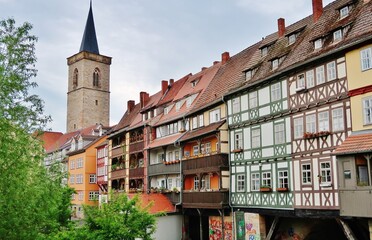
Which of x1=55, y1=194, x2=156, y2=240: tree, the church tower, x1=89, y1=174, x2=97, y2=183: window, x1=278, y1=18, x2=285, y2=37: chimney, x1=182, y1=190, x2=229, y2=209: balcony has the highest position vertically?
the church tower

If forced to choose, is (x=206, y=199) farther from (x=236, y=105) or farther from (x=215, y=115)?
(x=236, y=105)

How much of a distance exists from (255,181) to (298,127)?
183 inches

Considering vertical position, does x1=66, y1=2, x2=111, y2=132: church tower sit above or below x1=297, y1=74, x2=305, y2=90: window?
above

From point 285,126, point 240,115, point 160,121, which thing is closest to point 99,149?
point 160,121

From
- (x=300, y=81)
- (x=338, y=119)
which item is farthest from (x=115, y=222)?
(x=300, y=81)

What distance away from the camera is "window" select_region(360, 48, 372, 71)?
58.2 feet

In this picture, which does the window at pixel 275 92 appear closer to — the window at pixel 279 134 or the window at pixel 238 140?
the window at pixel 279 134

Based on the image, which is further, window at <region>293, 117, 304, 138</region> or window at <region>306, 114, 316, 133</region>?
window at <region>293, 117, 304, 138</region>

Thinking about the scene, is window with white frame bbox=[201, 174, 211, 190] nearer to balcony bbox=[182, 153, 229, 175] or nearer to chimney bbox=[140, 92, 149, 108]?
balcony bbox=[182, 153, 229, 175]

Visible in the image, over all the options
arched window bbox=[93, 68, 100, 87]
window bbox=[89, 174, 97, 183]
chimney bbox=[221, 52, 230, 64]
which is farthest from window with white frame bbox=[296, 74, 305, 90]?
arched window bbox=[93, 68, 100, 87]

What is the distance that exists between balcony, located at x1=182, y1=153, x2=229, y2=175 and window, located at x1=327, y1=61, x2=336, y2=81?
9.22 metres

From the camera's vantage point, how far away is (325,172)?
19.5 m

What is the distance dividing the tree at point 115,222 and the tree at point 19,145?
2788 mm

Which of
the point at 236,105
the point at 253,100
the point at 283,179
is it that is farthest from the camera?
the point at 236,105
